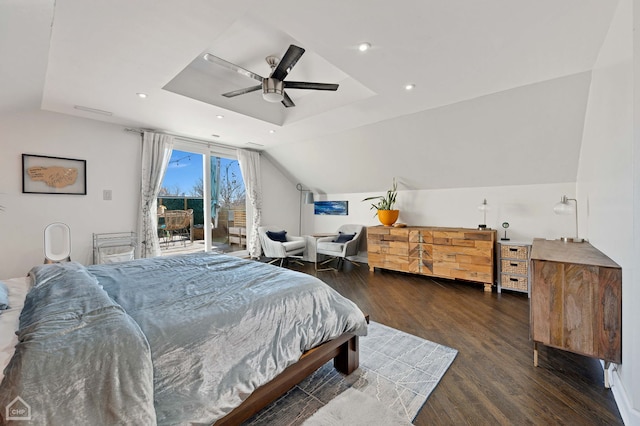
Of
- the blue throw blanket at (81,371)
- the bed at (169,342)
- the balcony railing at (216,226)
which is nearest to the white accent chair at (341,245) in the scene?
the balcony railing at (216,226)

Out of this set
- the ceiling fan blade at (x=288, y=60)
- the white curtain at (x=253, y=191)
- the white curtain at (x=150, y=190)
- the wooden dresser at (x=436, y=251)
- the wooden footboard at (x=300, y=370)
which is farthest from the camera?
the white curtain at (x=253, y=191)

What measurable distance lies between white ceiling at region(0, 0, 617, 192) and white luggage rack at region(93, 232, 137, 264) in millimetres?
1704

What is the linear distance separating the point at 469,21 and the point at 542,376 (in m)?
2.55

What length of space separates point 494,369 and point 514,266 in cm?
217

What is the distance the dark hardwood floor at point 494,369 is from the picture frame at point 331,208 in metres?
2.70

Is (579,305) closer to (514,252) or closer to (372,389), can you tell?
(372,389)

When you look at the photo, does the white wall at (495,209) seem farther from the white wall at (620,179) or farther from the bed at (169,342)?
the bed at (169,342)

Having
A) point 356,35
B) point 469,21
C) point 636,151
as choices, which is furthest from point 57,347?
point 469,21

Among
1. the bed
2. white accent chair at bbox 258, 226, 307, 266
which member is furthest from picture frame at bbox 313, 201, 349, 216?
the bed

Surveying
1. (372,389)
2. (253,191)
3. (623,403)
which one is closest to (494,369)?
(623,403)

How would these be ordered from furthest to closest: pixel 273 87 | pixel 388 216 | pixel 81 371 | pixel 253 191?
pixel 253 191 < pixel 388 216 < pixel 273 87 < pixel 81 371

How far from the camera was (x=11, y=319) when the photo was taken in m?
1.31

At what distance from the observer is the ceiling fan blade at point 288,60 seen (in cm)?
209

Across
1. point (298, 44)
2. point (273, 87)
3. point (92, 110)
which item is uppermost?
point (298, 44)
